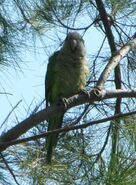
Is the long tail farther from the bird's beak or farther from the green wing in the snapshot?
the bird's beak

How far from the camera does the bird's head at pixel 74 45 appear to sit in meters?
2.88

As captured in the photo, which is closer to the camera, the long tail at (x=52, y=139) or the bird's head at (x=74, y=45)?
the long tail at (x=52, y=139)

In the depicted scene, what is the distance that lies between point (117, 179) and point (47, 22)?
1072 millimetres

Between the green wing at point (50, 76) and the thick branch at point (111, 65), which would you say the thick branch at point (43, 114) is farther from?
the green wing at point (50, 76)

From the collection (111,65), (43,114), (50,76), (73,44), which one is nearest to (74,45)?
(73,44)

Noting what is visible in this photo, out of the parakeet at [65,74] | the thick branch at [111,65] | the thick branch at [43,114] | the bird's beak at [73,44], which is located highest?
the bird's beak at [73,44]

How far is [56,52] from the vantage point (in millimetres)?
2914

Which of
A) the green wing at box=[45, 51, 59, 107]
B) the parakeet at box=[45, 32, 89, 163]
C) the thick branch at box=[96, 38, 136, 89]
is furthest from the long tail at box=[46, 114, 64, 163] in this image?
the thick branch at box=[96, 38, 136, 89]

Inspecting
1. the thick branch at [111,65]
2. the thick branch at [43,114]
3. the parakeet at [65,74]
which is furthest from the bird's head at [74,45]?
the thick branch at [43,114]

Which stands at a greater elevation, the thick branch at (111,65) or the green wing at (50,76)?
the green wing at (50,76)

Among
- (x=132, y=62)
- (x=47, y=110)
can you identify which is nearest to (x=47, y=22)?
(x=132, y=62)

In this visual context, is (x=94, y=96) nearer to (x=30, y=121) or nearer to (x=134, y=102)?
(x=30, y=121)

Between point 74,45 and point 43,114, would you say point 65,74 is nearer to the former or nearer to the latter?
point 74,45

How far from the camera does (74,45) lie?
2.93 m
